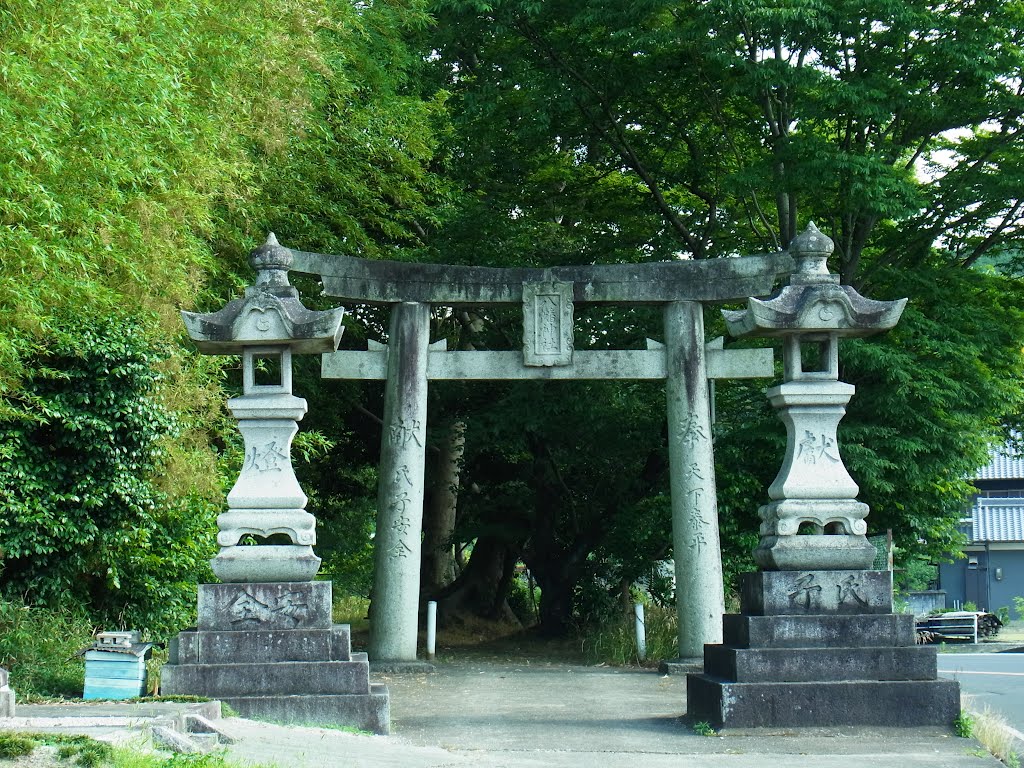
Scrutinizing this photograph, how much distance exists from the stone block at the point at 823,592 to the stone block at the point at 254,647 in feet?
10.0

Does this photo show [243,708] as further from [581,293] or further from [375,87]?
[375,87]

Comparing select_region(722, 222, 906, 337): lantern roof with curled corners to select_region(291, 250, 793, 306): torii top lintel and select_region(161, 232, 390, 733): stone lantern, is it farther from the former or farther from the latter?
select_region(291, 250, 793, 306): torii top lintel

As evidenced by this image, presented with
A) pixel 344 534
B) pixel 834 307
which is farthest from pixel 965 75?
pixel 344 534

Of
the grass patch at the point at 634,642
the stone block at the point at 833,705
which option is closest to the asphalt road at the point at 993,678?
the stone block at the point at 833,705

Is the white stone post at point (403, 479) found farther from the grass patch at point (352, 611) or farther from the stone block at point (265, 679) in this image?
the grass patch at point (352, 611)

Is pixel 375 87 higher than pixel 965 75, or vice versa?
pixel 375 87

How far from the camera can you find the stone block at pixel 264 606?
27.9 feet

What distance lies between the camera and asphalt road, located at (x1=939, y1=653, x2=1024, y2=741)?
40.2 ft

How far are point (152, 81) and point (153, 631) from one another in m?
5.63

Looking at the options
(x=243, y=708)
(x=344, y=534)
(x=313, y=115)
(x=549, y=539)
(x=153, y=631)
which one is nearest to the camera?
(x=243, y=708)

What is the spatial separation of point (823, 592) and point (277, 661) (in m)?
3.89

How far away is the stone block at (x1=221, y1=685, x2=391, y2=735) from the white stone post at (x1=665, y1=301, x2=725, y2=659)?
5538 millimetres

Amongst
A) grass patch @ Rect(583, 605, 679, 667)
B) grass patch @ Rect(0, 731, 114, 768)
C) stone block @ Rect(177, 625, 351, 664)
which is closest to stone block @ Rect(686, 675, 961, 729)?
stone block @ Rect(177, 625, 351, 664)

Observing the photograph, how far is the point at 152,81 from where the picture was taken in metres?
11.2
